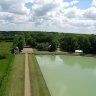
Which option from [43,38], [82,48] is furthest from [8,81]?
[43,38]

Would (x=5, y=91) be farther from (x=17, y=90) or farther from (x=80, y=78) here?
(x=80, y=78)

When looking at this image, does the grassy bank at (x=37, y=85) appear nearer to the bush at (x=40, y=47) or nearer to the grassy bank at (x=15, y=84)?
the grassy bank at (x=15, y=84)

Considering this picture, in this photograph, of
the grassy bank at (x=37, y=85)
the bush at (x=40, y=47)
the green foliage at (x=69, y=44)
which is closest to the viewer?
the grassy bank at (x=37, y=85)

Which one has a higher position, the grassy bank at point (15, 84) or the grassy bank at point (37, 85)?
the grassy bank at point (15, 84)

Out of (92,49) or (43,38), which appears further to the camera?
(43,38)

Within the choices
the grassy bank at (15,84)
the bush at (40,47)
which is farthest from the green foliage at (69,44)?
the grassy bank at (15,84)

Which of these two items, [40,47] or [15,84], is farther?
[40,47]

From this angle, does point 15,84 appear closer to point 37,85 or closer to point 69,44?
point 37,85

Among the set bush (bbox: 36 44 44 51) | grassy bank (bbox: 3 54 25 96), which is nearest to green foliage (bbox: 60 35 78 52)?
bush (bbox: 36 44 44 51)

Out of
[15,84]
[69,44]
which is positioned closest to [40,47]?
[69,44]

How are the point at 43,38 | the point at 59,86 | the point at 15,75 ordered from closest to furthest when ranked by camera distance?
1. the point at 59,86
2. the point at 15,75
3. the point at 43,38

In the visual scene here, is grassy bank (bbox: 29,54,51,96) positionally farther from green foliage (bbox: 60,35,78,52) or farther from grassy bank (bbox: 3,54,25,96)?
green foliage (bbox: 60,35,78,52)
